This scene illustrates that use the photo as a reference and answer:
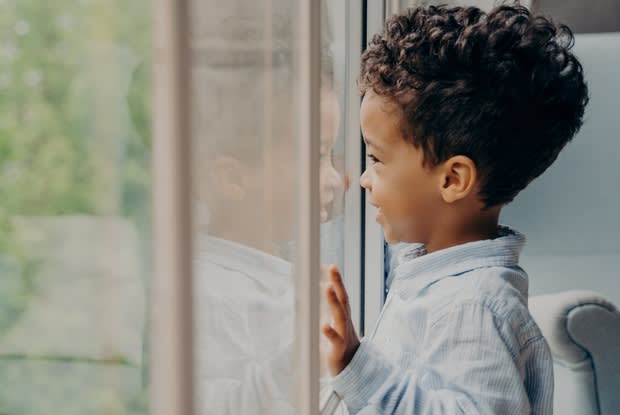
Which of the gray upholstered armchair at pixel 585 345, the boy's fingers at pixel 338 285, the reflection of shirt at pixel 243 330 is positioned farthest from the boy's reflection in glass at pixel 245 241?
the gray upholstered armchair at pixel 585 345

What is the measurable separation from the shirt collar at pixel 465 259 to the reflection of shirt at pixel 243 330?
342mm

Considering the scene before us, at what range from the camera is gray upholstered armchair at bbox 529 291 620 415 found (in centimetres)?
150

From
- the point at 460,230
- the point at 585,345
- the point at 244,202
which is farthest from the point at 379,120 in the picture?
the point at 585,345

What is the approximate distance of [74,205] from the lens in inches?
13.2

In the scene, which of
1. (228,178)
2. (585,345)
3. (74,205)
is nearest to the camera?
(74,205)

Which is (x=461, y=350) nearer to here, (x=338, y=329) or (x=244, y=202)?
(x=338, y=329)

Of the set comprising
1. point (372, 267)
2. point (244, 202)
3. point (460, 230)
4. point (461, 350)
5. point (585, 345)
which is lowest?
point (585, 345)

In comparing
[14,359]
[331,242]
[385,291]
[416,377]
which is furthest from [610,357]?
[14,359]

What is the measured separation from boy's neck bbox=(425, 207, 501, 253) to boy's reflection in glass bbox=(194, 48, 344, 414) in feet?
1.20

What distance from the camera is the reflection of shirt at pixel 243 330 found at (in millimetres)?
434

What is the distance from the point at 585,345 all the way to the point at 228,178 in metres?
1.30

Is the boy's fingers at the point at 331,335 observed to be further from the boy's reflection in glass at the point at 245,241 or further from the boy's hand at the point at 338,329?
the boy's reflection in glass at the point at 245,241

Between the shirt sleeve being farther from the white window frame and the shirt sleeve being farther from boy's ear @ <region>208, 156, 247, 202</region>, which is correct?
the white window frame

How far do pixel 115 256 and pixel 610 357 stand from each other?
1.46m
